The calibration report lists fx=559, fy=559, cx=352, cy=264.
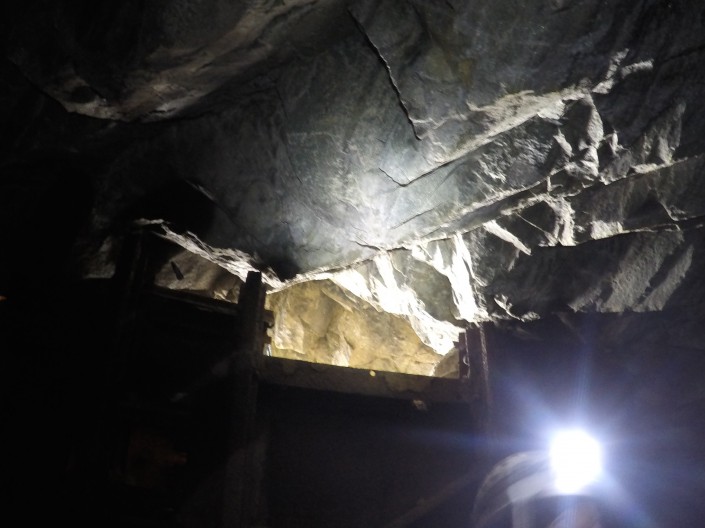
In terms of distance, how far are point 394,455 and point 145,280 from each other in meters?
3.32

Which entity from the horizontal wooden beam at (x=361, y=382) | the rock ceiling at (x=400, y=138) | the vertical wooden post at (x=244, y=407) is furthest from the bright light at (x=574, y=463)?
the vertical wooden post at (x=244, y=407)

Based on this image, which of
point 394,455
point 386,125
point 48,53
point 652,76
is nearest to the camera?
point 652,76

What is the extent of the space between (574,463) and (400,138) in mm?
3530

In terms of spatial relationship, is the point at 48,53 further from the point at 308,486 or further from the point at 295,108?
the point at 308,486

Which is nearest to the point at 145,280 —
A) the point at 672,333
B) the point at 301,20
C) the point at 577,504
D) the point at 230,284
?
the point at 230,284

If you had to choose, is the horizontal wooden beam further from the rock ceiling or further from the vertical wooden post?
the rock ceiling

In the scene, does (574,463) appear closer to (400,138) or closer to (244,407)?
(244,407)

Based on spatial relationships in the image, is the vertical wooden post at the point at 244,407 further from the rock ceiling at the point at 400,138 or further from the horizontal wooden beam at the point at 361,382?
the rock ceiling at the point at 400,138

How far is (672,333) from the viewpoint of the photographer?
20.0 feet

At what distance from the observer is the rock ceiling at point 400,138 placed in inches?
190

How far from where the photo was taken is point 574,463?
5.27m

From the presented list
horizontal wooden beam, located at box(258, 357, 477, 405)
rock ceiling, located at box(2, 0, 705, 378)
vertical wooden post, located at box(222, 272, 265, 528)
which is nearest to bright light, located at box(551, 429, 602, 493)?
horizontal wooden beam, located at box(258, 357, 477, 405)

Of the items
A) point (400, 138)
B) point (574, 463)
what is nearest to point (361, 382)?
point (574, 463)

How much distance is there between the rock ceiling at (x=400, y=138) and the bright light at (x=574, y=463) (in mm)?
1401
